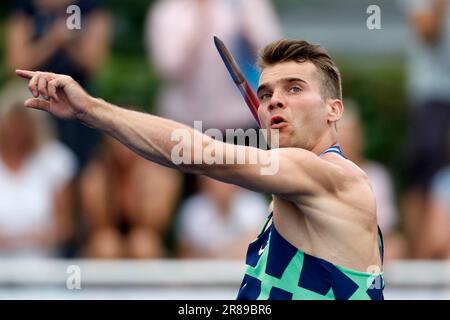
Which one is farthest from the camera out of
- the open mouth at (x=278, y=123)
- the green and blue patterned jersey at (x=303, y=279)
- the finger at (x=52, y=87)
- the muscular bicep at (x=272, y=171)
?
the open mouth at (x=278, y=123)

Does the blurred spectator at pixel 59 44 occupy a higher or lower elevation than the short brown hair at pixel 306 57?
higher

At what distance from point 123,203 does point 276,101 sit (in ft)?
15.8

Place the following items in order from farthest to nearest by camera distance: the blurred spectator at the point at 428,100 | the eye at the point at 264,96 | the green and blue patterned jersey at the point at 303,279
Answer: the blurred spectator at the point at 428,100 → the eye at the point at 264,96 → the green and blue patterned jersey at the point at 303,279

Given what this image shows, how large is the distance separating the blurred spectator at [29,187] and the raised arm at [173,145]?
5079 mm

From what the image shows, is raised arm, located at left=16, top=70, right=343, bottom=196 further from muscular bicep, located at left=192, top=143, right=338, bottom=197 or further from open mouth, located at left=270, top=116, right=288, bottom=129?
open mouth, located at left=270, top=116, right=288, bottom=129

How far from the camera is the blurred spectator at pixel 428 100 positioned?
9891 mm

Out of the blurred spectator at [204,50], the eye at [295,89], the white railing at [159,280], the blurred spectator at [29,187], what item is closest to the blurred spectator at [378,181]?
the white railing at [159,280]

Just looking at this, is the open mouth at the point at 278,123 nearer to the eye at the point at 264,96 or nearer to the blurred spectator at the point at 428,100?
the eye at the point at 264,96

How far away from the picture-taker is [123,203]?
961 cm

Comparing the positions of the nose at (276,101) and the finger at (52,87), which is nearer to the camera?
the finger at (52,87)

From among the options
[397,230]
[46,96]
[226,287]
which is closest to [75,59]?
[226,287]

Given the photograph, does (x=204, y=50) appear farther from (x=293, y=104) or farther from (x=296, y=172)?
(x=296, y=172)

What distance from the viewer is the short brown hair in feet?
17.0

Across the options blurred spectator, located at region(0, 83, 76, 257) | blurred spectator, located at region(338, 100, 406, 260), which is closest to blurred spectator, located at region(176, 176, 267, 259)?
blurred spectator, located at region(338, 100, 406, 260)
